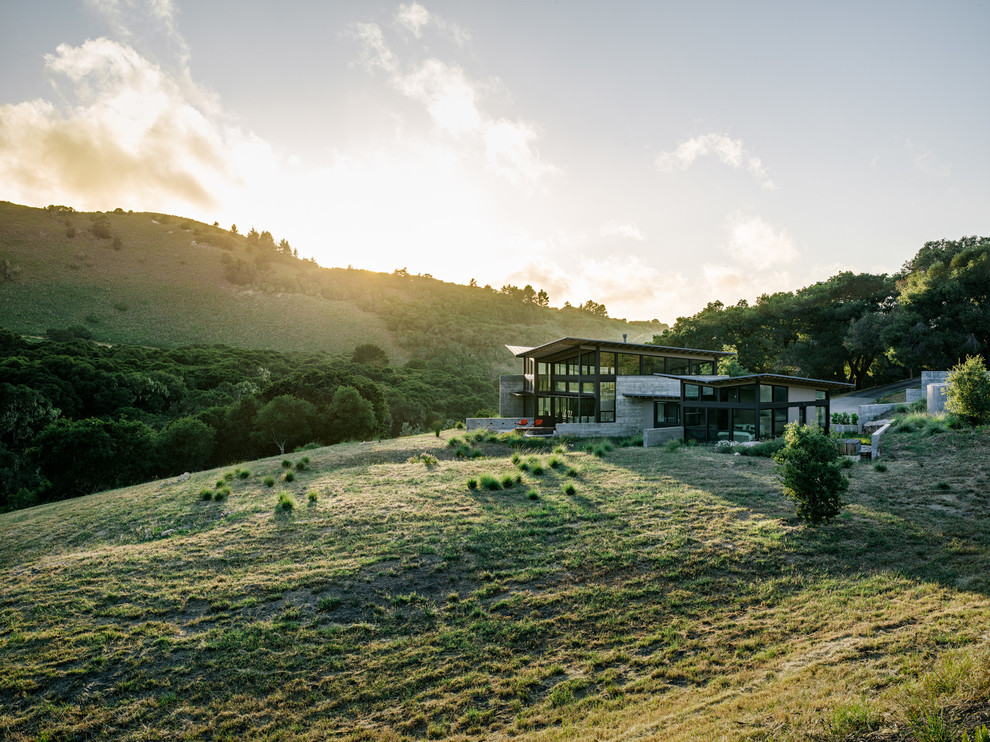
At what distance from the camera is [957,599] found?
6.64 m

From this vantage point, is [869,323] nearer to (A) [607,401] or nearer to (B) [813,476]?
(A) [607,401]

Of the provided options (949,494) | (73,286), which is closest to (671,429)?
(949,494)

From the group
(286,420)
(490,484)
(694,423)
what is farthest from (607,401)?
(286,420)

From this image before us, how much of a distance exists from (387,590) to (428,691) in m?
2.84

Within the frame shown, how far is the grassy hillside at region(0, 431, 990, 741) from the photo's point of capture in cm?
516

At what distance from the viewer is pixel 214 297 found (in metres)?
87.3

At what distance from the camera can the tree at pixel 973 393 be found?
16828 millimetres

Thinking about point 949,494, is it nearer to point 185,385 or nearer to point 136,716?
point 136,716

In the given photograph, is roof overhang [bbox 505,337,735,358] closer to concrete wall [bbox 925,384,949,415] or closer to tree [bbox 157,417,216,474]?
concrete wall [bbox 925,384,949,415]

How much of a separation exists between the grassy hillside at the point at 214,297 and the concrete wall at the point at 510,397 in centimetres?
3746

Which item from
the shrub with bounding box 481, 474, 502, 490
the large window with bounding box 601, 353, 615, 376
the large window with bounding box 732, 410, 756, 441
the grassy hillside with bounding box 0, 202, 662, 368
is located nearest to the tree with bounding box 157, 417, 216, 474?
the shrub with bounding box 481, 474, 502, 490

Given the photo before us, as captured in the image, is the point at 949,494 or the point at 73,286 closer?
the point at 949,494

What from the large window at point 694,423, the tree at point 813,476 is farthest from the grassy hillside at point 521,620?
the large window at point 694,423

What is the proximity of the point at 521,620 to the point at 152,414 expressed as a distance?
3961 centimetres
